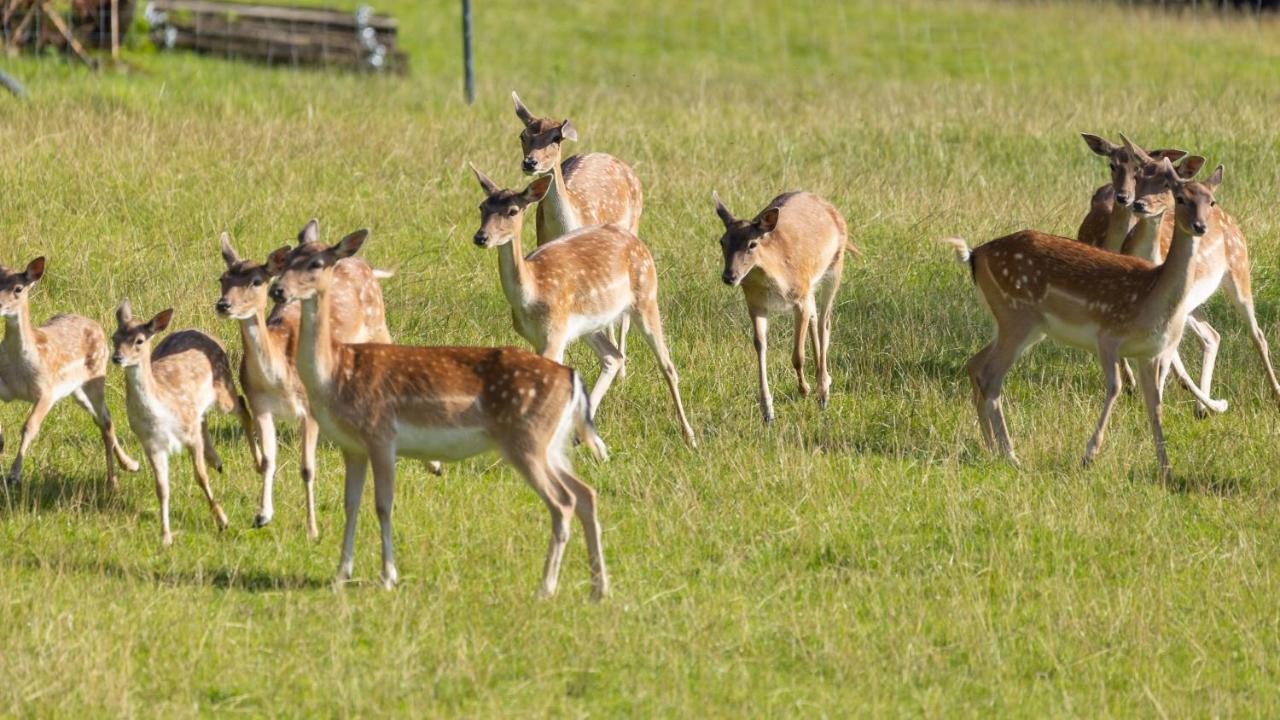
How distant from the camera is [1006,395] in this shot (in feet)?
32.7

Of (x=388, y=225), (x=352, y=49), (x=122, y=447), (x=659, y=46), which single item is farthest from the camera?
(x=659, y=46)

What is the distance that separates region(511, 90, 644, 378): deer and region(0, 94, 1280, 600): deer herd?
0.02 m

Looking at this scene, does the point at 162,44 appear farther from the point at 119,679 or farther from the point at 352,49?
the point at 119,679

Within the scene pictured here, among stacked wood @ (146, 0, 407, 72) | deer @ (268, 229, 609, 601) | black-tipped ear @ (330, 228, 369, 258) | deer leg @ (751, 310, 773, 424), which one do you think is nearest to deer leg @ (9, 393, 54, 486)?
deer @ (268, 229, 609, 601)

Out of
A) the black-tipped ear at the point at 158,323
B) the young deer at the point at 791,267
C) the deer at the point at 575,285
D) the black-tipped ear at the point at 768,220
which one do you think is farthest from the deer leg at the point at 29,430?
the black-tipped ear at the point at 768,220

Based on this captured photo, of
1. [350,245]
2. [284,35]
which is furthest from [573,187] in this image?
[284,35]

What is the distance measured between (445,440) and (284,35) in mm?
14662

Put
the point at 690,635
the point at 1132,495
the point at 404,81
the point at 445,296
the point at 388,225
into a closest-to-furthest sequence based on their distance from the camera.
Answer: the point at 690,635, the point at 1132,495, the point at 445,296, the point at 388,225, the point at 404,81

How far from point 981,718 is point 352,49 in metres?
16.1

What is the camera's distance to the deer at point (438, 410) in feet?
23.0

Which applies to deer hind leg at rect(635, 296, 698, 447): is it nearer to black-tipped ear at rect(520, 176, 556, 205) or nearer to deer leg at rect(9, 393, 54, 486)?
black-tipped ear at rect(520, 176, 556, 205)

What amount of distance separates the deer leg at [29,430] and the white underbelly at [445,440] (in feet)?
6.78

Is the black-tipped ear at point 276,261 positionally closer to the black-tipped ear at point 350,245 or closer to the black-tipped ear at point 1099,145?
the black-tipped ear at point 350,245

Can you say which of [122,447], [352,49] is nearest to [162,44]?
[352,49]
